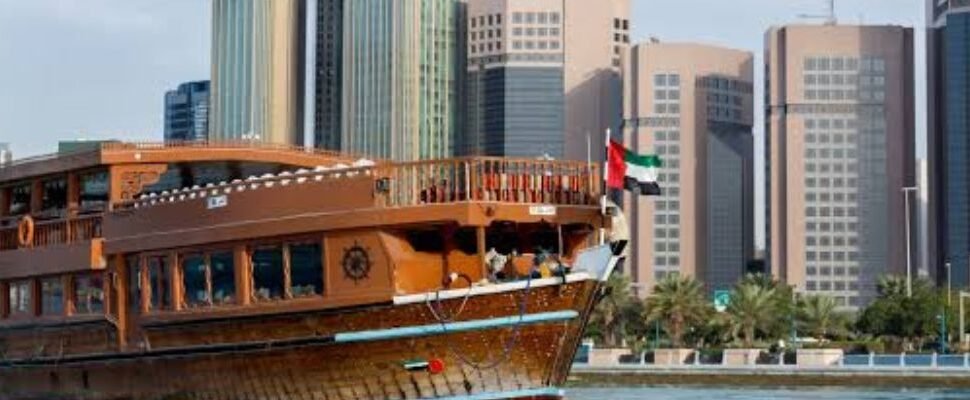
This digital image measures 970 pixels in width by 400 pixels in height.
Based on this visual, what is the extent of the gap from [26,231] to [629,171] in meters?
11.2

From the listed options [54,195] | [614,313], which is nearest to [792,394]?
[54,195]

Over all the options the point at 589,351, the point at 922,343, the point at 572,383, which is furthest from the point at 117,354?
the point at 922,343

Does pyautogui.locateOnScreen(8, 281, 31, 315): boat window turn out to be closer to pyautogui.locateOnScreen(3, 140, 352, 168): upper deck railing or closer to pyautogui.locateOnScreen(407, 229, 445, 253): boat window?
pyautogui.locateOnScreen(3, 140, 352, 168): upper deck railing

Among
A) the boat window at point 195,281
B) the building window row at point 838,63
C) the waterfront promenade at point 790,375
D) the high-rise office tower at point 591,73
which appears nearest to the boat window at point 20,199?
the boat window at point 195,281

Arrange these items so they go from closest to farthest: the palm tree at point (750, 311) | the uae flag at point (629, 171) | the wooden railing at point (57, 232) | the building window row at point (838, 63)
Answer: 1. the uae flag at point (629, 171)
2. the wooden railing at point (57, 232)
3. the palm tree at point (750, 311)
4. the building window row at point (838, 63)

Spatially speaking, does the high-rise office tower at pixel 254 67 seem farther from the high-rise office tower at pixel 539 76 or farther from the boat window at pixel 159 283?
the boat window at pixel 159 283

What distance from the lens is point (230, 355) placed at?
23.3 meters

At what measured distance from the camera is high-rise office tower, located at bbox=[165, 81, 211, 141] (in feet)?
611

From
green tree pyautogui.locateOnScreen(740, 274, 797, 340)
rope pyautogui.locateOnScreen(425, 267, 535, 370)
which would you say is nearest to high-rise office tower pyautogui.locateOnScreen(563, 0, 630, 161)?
green tree pyautogui.locateOnScreen(740, 274, 797, 340)

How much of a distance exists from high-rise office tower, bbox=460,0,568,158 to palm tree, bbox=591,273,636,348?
68.3 metres

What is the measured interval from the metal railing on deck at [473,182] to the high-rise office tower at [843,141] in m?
125

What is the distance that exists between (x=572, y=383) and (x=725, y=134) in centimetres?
9986

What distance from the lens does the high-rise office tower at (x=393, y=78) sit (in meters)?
152

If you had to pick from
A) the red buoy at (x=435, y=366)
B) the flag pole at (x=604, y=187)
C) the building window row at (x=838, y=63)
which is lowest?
the red buoy at (x=435, y=366)
